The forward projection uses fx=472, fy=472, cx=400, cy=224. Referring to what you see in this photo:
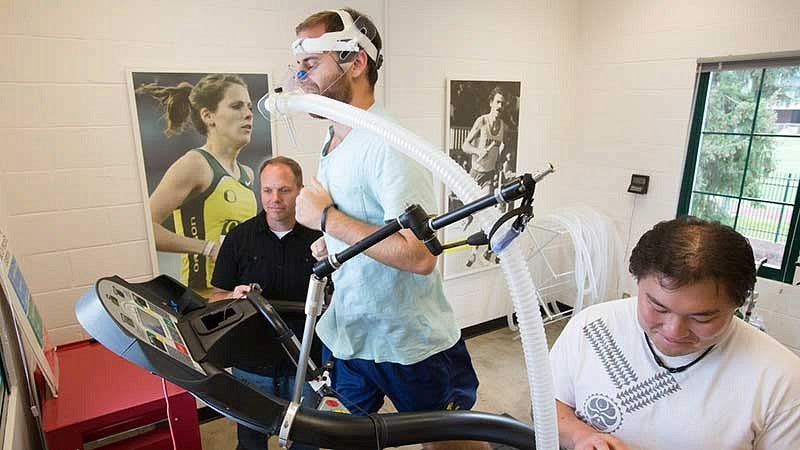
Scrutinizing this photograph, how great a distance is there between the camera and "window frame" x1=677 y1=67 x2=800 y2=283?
2863 millimetres

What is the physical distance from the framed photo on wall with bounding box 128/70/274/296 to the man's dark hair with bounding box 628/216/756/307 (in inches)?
79.4

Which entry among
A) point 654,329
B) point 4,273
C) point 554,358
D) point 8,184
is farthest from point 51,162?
point 654,329

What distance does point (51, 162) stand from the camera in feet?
6.72

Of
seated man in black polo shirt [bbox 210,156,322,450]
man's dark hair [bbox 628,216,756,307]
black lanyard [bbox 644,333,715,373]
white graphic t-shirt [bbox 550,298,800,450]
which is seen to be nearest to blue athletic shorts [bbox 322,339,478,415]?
seated man in black polo shirt [bbox 210,156,322,450]

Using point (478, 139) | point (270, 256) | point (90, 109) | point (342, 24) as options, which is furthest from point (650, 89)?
point (90, 109)

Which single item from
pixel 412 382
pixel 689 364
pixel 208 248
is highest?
pixel 689 364

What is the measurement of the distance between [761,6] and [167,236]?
140 inches

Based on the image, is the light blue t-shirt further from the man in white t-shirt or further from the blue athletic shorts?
the man in white t-shirt

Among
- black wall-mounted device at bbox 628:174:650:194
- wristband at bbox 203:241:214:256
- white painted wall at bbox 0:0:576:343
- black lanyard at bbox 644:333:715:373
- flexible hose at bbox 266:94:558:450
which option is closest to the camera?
flexible hose at bbox 266:94:558:450

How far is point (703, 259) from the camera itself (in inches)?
37.8

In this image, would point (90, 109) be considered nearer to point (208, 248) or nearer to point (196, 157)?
point (196, 157)

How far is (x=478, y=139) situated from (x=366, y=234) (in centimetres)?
219

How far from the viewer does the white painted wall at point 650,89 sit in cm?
285

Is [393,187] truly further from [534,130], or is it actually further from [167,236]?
[534,130]
